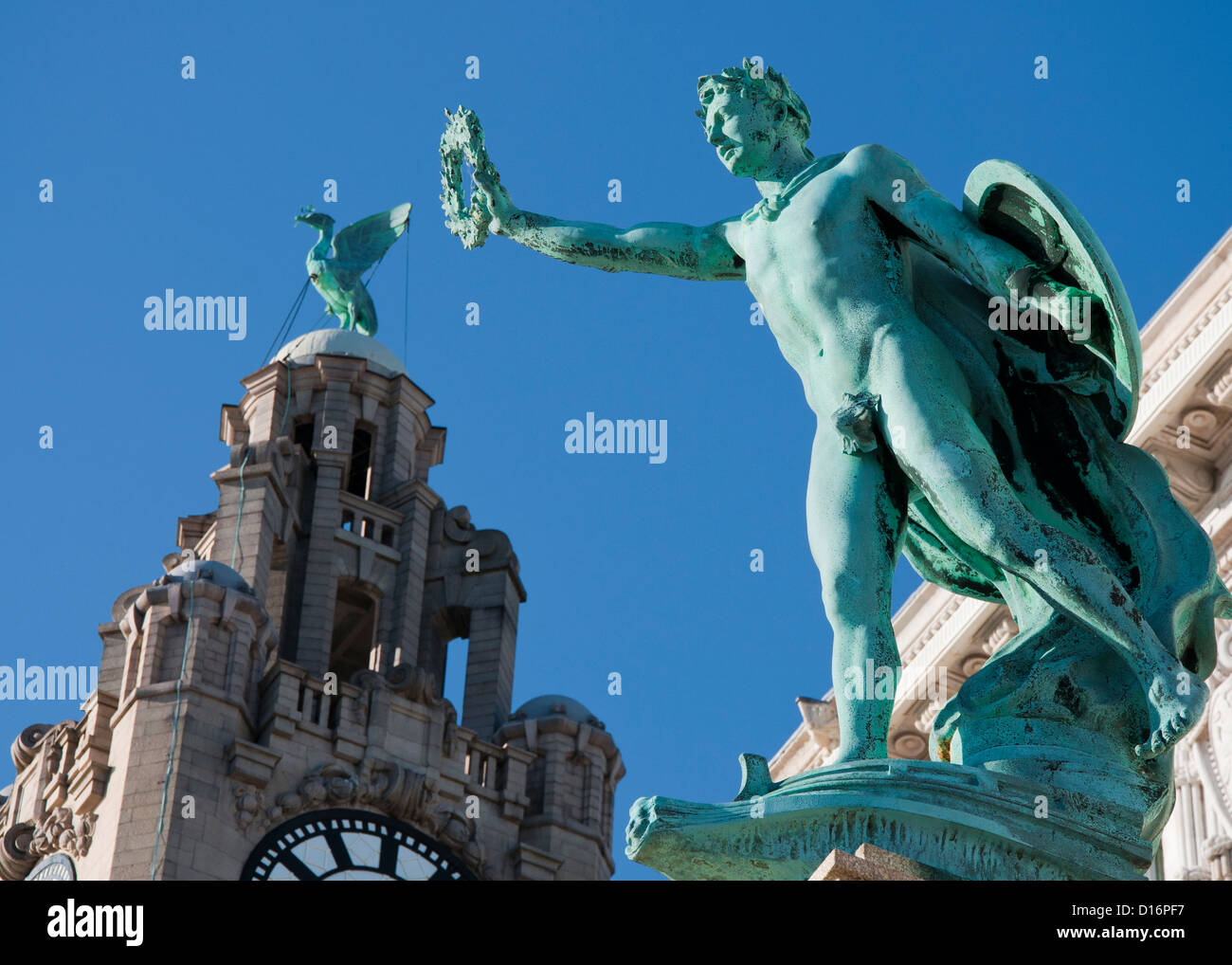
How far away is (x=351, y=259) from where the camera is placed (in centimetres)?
6775

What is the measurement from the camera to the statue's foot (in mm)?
7875

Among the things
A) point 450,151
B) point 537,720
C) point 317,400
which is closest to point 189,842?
point 537,720

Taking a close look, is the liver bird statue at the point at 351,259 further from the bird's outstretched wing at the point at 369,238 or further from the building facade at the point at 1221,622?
the building facade at the point at 1221,622

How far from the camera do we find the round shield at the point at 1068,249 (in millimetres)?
8227

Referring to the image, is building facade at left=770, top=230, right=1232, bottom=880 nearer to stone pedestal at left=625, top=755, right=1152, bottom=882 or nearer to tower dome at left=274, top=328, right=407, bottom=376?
stone pedestal at left=625, top=755, right=1152, bottom=882

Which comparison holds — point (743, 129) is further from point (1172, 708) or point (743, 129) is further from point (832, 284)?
point (1172, 708)

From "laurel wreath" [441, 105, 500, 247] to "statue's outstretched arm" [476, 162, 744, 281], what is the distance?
0.14m

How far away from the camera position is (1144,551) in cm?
848

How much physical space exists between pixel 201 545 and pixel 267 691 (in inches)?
245

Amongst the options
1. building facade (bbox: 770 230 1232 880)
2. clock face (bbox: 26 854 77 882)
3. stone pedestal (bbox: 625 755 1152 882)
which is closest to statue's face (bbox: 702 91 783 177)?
stone pedestal (bbox: 625 755 1152 882)

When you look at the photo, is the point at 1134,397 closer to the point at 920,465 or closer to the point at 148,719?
the point at 920,465

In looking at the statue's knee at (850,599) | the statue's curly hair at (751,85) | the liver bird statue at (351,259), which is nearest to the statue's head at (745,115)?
the statue's curly hair at (751,85)

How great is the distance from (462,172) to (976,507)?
8.40ft
